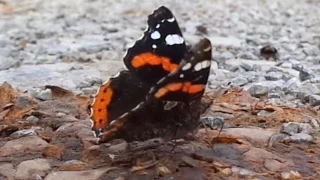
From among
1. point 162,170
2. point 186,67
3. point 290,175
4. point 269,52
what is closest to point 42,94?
point 162,170

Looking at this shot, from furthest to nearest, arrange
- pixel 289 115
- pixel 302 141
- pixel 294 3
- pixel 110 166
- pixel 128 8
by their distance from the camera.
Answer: pixel 294 3, pixel 128 8, pixel 289 115, pixel 302 141, pixel 110 166

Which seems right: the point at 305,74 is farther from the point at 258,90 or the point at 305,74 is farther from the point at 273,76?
the point at 258,90

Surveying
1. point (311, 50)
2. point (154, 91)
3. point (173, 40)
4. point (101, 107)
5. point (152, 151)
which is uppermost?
point (173, 40)

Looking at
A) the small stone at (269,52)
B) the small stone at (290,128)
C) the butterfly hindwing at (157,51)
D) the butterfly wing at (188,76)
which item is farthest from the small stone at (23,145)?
the small stone at (269,52)

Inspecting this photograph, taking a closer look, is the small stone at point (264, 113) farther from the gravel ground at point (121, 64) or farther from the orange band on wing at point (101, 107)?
the orange band on wing at point (101, 107)

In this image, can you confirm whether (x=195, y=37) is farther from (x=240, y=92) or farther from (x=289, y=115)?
(x=289, y=115)

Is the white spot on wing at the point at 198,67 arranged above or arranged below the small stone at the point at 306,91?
above

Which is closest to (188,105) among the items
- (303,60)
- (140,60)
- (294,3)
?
(140,60)
